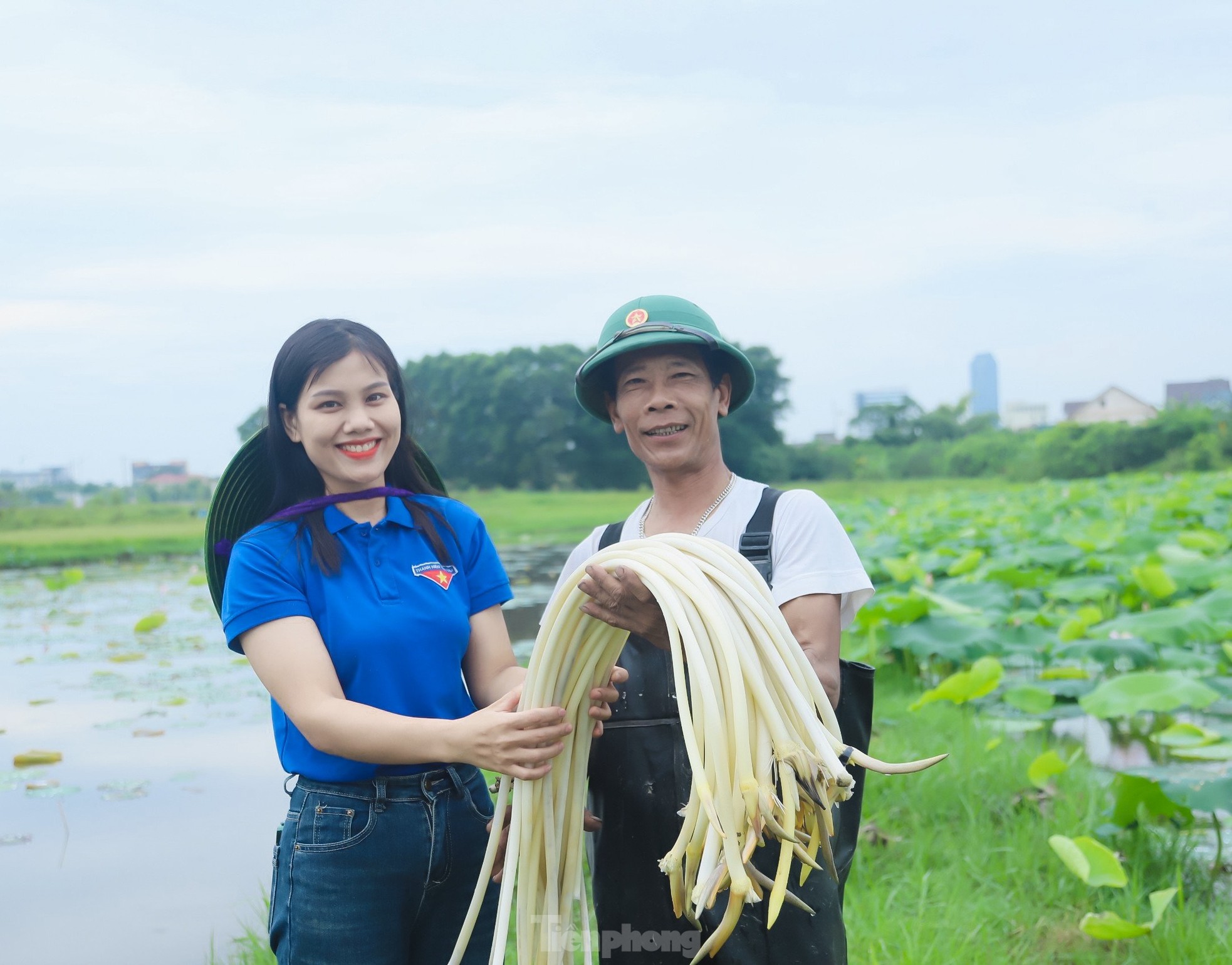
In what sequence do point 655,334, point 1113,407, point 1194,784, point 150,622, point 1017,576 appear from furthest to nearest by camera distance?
point 1113,407
point 150,622
point 1017,576
point 1194,784
point 655,334

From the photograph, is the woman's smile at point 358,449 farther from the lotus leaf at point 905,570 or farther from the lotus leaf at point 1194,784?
the lotus leaf at point 905,570

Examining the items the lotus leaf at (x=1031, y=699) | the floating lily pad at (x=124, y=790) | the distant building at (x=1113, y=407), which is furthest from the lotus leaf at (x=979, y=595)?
the distant building at (x=1113, y=407)

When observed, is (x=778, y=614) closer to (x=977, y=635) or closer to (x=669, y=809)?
(x=669, y=809)

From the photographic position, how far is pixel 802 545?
1.66 m

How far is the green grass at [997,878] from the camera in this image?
8.21ft

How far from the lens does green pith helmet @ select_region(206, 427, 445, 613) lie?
5.80 ft

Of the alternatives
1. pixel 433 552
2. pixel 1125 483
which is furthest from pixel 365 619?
pixel 1125 483

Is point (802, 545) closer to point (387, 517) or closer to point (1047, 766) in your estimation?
point (387, 517)

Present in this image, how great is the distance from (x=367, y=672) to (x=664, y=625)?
468 mm

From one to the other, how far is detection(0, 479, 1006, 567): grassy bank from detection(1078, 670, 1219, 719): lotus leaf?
371 inches

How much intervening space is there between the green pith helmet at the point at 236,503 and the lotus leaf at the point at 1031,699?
121 inches

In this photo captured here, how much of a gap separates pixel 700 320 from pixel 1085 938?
6.35ft

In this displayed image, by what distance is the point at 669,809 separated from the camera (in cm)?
167

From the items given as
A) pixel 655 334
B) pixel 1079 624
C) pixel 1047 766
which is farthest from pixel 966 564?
pixel 655 334
